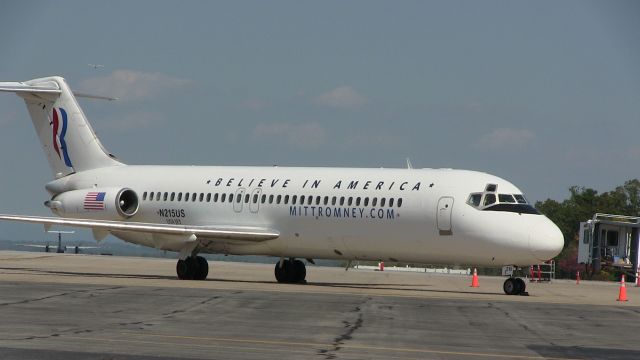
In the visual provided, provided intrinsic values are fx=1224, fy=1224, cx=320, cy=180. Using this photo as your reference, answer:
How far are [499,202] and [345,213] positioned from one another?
452 centimetres

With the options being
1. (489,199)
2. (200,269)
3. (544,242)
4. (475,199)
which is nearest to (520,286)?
(544,242)

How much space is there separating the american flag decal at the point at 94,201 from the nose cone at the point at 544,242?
14616mm

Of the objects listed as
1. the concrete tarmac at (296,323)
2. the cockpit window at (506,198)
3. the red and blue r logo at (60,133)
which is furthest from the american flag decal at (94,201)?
the cockpit window at (506,198)

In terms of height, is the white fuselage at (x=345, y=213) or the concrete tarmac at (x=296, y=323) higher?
the white fuselage at (x=345, y=213)

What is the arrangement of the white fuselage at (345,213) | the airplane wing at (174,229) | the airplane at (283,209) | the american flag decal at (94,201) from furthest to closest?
the american flag decal at (94,201)
the airplane wing at (174,229)
the airplane at (283,209)
the white fuselage at (345,213)

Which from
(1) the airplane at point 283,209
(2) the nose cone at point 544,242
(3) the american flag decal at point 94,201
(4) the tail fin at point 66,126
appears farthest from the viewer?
(4) the tail fin at point 66,126

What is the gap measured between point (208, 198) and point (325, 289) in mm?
6340

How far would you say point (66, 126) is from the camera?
41.5m

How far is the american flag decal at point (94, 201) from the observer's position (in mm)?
39094

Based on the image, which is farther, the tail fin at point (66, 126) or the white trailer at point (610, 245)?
the white trailer at point (610, 245)

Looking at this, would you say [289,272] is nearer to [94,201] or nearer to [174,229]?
[174,229]

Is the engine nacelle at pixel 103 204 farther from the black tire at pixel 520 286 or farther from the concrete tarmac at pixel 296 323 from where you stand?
the black tire at pixel 520 286

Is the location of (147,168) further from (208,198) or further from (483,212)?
(483,212)

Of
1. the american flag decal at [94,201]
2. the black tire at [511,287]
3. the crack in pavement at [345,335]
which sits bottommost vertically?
the crack in pavement at [345,335]
